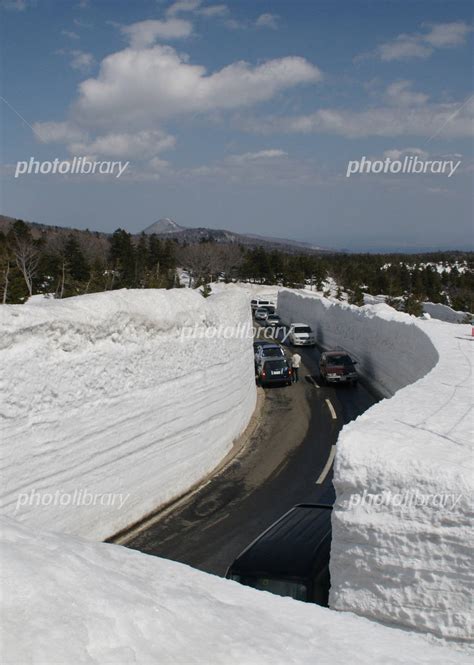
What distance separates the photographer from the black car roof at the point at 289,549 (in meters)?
7.58

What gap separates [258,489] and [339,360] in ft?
44.4

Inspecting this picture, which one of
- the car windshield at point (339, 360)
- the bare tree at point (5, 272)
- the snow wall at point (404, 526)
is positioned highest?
the bare tree at point (5, 272)

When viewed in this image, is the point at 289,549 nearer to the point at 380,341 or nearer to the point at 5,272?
the point at 380,341

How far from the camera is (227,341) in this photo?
17.4m

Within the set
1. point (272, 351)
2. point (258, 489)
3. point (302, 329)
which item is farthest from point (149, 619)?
point (302, 329)

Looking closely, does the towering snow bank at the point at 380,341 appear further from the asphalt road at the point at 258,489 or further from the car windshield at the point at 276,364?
Answer: the car windshield at the point at 276,364

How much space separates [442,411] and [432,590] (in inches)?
136

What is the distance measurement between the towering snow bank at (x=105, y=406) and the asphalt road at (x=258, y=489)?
30.2 inches

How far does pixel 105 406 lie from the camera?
11477 millimetres

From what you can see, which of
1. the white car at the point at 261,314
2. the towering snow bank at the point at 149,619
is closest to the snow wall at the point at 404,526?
A: the towering snow bank at the point at 149,619

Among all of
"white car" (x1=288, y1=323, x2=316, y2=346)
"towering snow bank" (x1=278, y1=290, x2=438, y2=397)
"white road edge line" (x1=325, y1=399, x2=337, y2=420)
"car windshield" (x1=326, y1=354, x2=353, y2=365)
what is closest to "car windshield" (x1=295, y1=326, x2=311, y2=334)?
"white car" (x1=288, y1=323, x2=316, y2=346)

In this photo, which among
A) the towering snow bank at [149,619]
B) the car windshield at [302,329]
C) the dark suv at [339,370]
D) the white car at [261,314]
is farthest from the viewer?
the white car at [261,314]

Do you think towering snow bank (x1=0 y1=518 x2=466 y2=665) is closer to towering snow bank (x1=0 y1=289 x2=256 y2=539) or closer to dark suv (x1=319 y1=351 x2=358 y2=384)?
towering snow bank (x1=0 y1=289 x2=256 y2=539)

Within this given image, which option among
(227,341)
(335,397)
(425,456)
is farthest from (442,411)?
(335,397)
